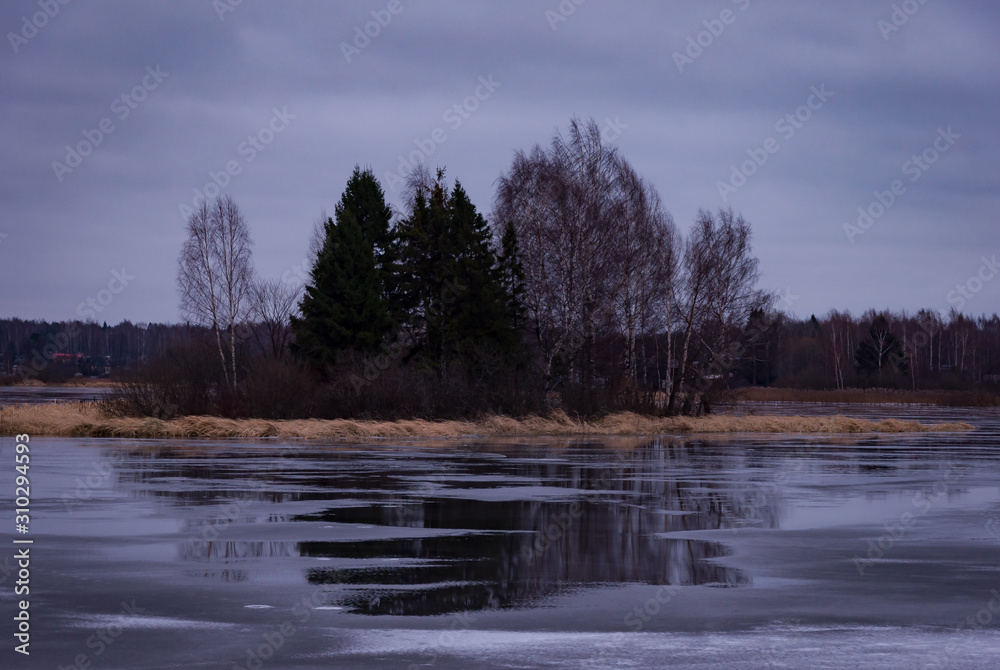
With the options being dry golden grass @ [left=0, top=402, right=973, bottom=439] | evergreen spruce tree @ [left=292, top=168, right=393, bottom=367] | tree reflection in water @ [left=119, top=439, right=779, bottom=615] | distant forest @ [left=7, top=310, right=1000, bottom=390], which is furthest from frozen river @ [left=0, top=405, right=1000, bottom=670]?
distant forest @ [left=7, top=310, right=1000, bottom=390]

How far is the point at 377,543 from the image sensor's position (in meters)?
12.4

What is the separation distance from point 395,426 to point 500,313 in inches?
415

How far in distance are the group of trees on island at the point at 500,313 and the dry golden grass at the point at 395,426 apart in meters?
1.78

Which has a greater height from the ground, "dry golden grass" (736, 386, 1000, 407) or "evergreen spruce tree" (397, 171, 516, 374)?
"evergreen spruce tree" (397, 171, 516, 374)

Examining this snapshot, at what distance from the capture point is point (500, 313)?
4600 cm

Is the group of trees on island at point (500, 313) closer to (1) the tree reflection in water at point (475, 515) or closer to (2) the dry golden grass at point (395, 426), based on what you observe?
(2) the dry golden grass at point (395, 426)

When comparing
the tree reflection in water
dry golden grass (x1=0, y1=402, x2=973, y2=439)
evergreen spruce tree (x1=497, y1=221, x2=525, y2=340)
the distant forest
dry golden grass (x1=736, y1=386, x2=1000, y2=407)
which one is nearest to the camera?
the tree reflection in water

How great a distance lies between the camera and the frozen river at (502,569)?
7.61 m

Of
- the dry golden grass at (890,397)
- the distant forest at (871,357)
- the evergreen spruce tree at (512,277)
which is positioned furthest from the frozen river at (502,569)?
the dry golden grass at (890,397)

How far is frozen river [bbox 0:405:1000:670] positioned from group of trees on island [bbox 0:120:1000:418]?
18.8m

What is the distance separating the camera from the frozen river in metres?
7.61

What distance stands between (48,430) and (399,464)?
16.4 m

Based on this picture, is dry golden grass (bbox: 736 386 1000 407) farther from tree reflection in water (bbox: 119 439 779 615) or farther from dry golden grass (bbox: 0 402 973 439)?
tree reflection in water (bbox: 119 439 779 615)

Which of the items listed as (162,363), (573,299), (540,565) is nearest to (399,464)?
(540,565)
